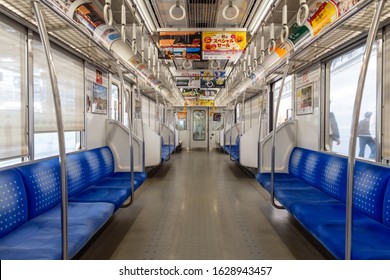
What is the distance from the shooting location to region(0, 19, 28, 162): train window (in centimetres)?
229

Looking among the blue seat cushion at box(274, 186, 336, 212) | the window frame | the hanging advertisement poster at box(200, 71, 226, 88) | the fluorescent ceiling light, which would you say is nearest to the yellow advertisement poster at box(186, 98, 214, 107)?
the hanging advertisement poster at box(200, 71, 226, 88)

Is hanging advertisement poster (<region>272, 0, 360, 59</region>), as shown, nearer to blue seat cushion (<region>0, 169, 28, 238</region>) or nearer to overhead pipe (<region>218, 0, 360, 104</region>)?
overhead pipe (<region>218, 0, 360, 104</region>)

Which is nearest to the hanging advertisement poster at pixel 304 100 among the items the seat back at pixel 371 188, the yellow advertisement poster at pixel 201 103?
the seat back at pixel 371 188

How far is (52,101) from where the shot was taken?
3053 millimetres

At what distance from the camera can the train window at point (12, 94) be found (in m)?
2.29

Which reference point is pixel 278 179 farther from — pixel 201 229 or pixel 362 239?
pixel 362 239

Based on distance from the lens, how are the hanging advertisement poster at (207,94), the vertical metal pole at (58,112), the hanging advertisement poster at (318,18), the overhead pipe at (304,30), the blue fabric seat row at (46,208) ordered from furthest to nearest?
the hanging advertisement poster at (207,94) < the overhead pipe at (304,30) < the hanging advertisement poster at (318,18) < the blue fabric seat row at (46,208) < the vertical metal pole at (58,112)

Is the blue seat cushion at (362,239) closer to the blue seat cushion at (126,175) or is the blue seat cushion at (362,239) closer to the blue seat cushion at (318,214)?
the blue seat cushion at (318,214)

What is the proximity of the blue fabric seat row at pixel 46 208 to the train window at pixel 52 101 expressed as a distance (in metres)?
0.30

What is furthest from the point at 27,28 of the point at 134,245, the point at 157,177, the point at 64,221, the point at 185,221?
the point at 157,177

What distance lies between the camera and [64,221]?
171 cm

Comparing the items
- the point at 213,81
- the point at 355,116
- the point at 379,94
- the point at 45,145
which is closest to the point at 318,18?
the point at 379,94

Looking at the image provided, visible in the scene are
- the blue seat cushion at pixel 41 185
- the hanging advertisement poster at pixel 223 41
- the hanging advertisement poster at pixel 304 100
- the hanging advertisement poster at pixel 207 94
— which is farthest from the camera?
the hanging advertisement poster at pixel 207 94

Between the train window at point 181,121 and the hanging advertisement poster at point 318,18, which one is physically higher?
the hanging advertisement poster at point 318,18
